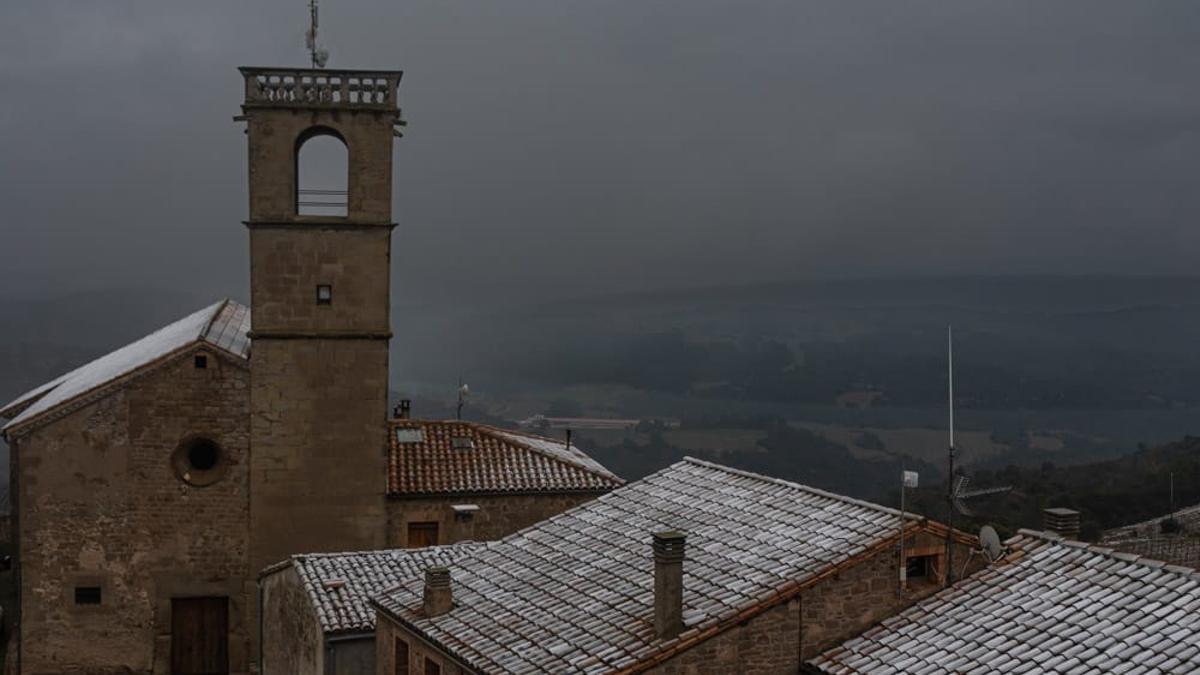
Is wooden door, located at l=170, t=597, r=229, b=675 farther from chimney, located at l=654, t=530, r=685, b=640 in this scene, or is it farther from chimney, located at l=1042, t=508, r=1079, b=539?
chimney, located at l=1042, t=508, r=1079, b=539

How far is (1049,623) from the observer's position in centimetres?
1459

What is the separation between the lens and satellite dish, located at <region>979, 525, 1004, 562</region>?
55.3 ft

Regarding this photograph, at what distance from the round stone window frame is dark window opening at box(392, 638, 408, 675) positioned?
12.1 meters

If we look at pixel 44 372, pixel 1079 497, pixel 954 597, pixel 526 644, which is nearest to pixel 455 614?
pixel 526 644

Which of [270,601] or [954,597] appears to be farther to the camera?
[270,601]

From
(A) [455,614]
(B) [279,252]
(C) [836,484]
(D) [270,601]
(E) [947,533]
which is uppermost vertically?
(B) [279,252]

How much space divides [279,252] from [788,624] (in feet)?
60.8

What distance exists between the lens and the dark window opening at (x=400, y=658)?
769 inches

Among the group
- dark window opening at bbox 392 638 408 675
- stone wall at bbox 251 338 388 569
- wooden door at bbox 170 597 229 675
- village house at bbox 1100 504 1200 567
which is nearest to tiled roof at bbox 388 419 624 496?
stone wall at bbox 251 338 388 569

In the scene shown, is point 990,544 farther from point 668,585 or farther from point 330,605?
point 330,605

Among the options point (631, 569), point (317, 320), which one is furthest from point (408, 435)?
point (631, 569)

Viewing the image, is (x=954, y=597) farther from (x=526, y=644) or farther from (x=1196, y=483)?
(x=1196, y=483)

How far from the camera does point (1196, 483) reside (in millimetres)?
82938

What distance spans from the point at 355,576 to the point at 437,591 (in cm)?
473
